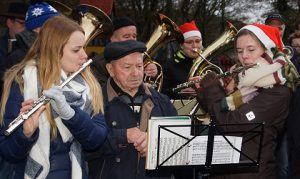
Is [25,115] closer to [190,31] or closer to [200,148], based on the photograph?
[200,148]

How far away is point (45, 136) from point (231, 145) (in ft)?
3.82

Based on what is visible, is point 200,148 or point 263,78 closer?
point 200,148

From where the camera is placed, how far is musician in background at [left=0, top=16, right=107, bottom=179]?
2576mm

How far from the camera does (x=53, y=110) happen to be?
2.69m

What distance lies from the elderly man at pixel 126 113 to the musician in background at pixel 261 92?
1.22 ft

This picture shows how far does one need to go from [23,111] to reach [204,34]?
1954 centimetres

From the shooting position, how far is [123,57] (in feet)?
10.8

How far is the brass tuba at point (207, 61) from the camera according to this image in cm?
529

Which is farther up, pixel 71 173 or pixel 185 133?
pixel 185 133

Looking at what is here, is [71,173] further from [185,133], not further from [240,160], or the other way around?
[240,160]

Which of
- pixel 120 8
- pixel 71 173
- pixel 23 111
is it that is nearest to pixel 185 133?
pixel 71 173

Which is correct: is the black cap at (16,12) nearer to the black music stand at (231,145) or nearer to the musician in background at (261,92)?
the musician in background at (261,92)

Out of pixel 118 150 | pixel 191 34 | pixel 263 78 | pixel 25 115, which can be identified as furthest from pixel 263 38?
pixel 191 34

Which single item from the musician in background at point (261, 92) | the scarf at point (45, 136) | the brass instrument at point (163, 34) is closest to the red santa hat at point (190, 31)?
the brass instrument at point (163, 34)
